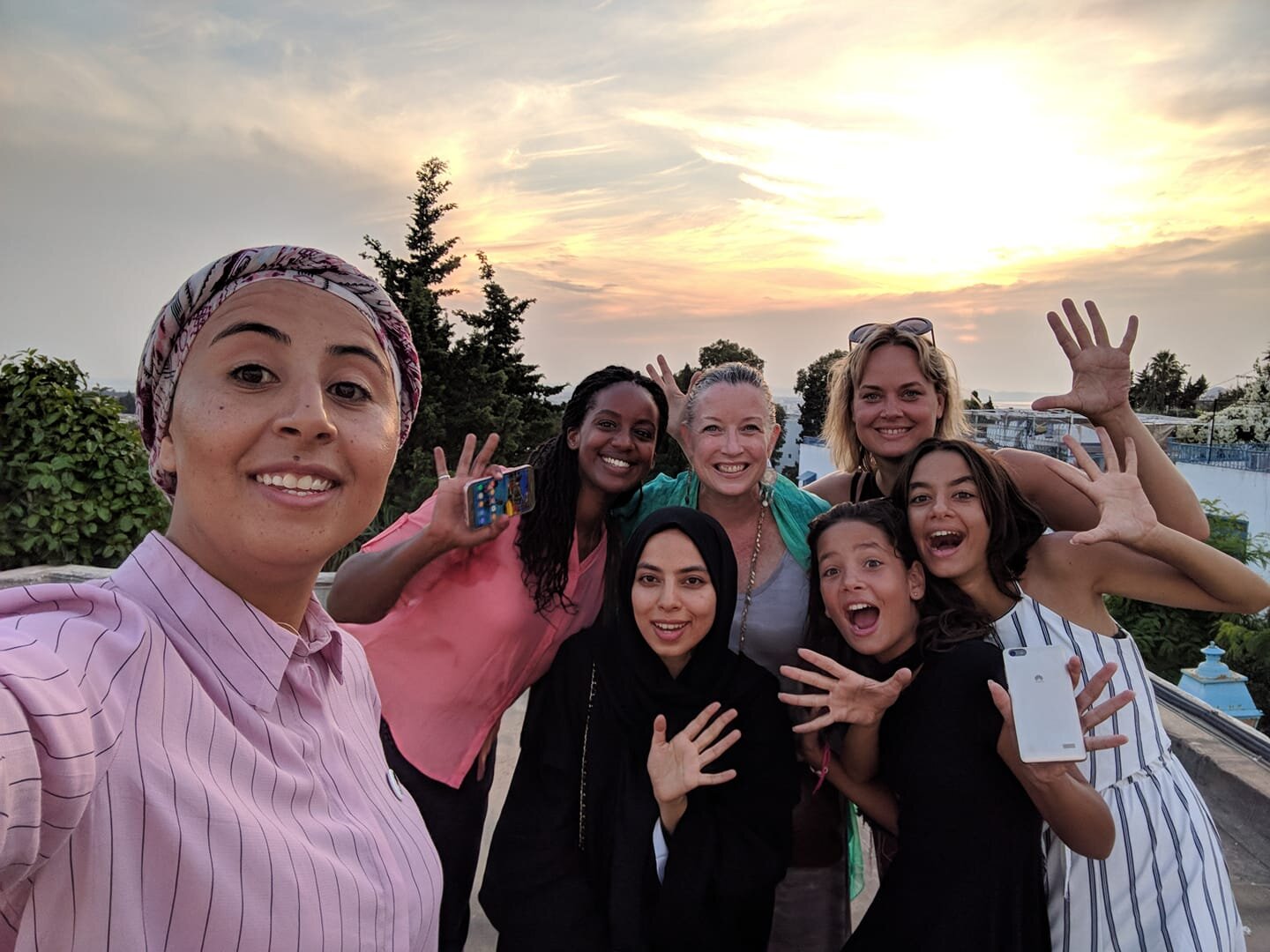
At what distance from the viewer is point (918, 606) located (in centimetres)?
250

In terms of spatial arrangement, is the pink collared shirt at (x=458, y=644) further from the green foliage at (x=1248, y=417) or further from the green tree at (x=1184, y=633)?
the green foliage at (x=1248, y=417)

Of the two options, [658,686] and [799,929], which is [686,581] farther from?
[799,929]

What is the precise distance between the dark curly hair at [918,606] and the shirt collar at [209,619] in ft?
6.04

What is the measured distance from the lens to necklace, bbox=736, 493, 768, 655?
2.76 meters

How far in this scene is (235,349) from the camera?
1146 mm

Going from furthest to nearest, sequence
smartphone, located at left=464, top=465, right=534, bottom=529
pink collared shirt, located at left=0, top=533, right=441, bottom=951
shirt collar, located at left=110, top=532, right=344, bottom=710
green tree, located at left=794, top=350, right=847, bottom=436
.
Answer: green tree, located at left=794, top=350, right=847, bottom=436, smartphone, located at left=464, top=465, right=534, bottom=529, shirt collar, located at left=110, top=532, right=344, bottom=710, pink collared shirt, located at left=0, top=533, right=441, bottom=951

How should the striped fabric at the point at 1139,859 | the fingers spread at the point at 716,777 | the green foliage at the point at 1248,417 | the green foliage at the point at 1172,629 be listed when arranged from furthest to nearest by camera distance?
the green foliage at the point at 1248,417 → the green foliage at the point at 1172,629 → the fingers spread at the point at 716,777 → the striped fabric at the point at 1139,859

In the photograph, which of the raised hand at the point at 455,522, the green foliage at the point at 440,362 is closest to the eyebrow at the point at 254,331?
the raised hand at the point at 455,522

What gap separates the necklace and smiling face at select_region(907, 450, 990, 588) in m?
0.61

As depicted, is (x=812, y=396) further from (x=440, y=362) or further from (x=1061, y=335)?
(x=1061, y=335)

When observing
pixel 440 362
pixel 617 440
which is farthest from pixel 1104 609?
pixel 440 362

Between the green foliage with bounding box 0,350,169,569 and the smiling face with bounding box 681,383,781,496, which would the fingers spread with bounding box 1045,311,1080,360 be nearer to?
the smiling face with bounding box 681,383,781,496

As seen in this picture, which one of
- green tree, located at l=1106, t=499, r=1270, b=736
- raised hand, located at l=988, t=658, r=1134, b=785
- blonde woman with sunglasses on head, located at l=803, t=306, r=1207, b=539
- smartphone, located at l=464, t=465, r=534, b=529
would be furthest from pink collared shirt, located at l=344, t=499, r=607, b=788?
green tree, located at l=1106, t=499, r=1270, b=736

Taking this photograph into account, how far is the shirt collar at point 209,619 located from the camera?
105 centimetres
